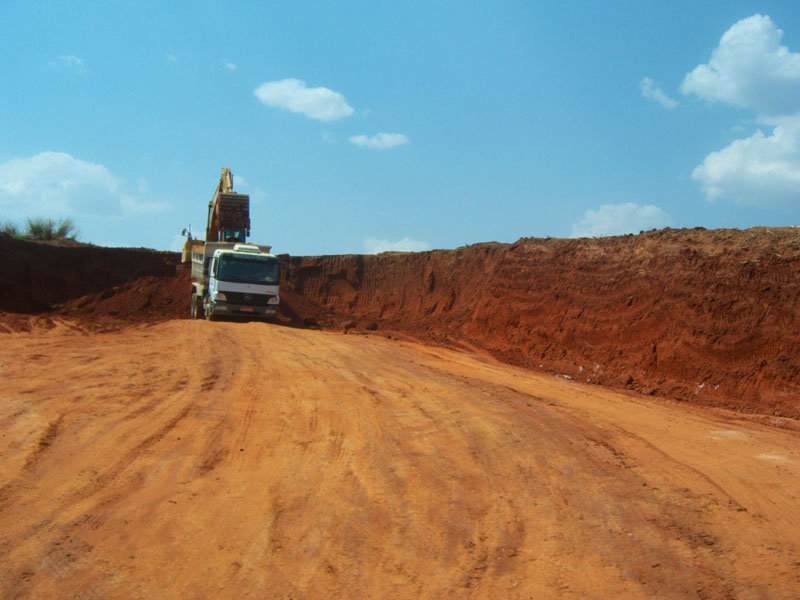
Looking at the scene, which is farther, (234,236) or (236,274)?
(234,236)

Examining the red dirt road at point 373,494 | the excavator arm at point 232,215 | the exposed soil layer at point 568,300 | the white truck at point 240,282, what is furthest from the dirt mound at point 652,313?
the excavator arm at point 232,215

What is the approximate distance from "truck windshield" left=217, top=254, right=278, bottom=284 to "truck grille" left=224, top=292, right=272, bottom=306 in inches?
18.7

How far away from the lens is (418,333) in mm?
26078

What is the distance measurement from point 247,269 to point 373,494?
17275mm

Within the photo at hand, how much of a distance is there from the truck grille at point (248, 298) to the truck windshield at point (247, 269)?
1.56 ft

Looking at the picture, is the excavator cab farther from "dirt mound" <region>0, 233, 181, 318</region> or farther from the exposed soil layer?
"dirt mound" <region>0, 233, 181, 318</region>

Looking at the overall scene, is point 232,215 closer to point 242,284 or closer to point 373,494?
point 242,284

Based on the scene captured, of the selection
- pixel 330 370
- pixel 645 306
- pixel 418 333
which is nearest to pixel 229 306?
pixel 418 333

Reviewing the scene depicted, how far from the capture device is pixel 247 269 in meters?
22.7

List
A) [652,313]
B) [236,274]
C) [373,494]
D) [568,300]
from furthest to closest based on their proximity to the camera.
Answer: [236,274] → [568,300] → [652,313] → [373,494]

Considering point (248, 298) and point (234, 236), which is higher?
point (234, 236)

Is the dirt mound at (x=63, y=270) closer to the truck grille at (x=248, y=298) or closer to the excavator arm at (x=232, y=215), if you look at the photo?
the excavator arm at (x=232, y=215)

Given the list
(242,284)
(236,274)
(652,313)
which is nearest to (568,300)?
(652,313)

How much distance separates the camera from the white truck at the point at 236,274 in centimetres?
2233
